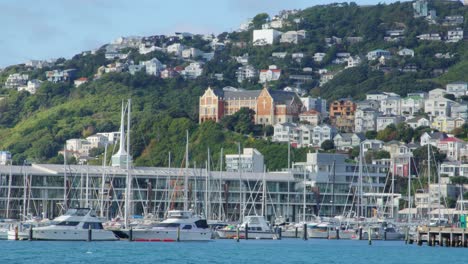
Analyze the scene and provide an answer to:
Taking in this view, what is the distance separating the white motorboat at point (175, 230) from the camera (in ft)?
321

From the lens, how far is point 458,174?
168000 millimetres

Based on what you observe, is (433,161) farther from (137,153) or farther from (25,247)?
(25,247)

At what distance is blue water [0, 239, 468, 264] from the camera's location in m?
80.5

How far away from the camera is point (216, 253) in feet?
290

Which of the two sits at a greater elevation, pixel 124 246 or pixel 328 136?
pixel 328 136

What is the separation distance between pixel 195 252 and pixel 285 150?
8312 cm

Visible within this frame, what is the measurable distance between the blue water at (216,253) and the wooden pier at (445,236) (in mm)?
949

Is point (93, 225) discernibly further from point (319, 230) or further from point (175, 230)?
point (319, 230)

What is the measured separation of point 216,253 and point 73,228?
39.3 feet

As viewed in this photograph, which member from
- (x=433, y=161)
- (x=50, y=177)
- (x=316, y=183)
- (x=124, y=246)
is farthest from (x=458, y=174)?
(x=124, y=246)

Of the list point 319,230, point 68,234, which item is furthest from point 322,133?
point 68,234

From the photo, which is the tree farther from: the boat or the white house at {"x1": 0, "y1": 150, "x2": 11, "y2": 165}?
the boat

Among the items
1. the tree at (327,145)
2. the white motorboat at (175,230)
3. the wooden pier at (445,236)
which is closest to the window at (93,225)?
the white motorboat at (175,230)

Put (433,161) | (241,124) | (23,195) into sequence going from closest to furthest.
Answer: (23,195)
(433,161)
(241,124)
